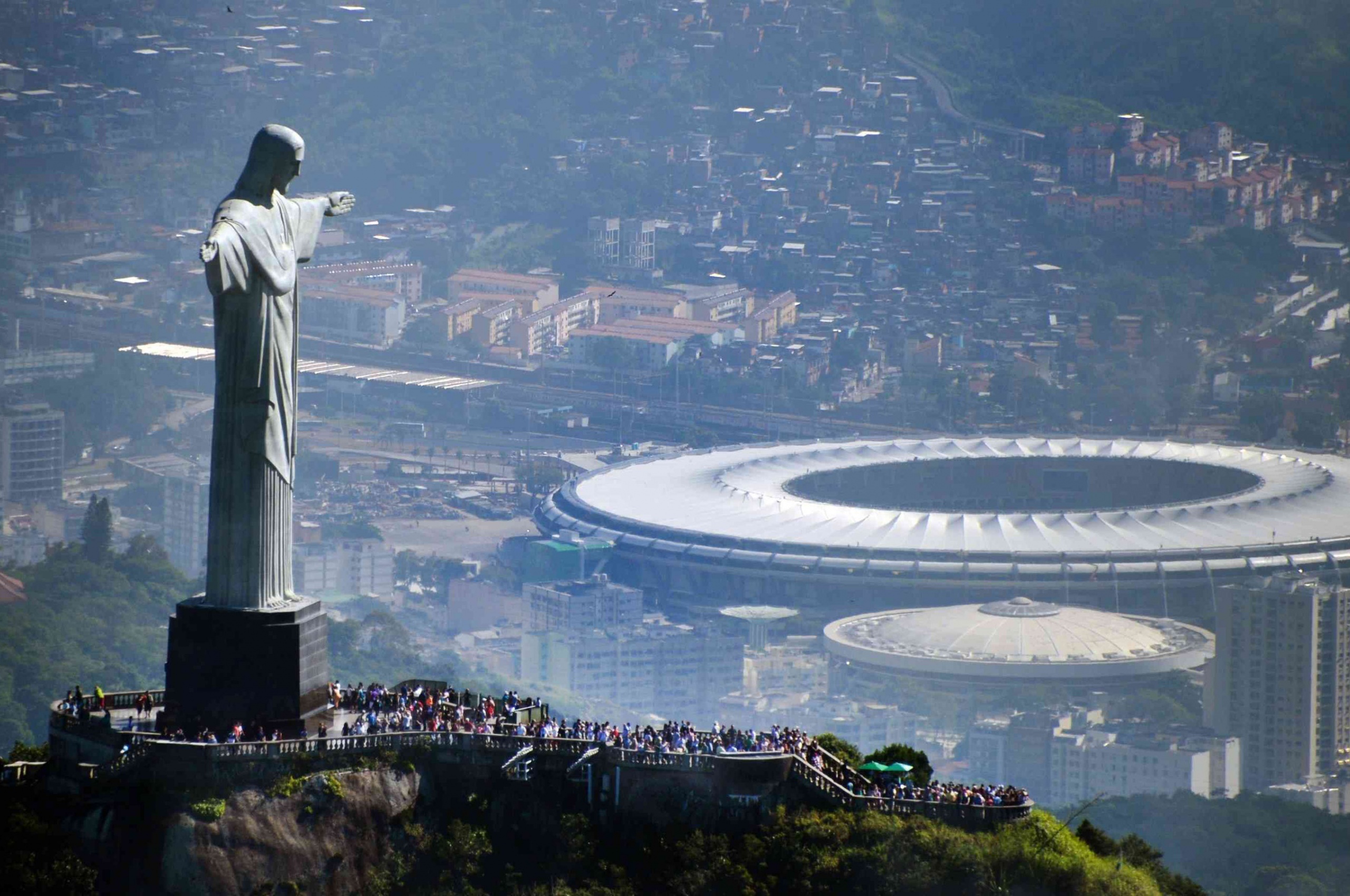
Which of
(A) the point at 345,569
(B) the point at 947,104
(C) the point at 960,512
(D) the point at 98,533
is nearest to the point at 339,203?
(D) the point at 98,533

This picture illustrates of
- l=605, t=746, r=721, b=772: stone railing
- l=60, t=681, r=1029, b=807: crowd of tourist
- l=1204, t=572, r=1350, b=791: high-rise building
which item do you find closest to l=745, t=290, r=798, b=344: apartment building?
l=1204, t=572, r=1350, b=791: high-rise building

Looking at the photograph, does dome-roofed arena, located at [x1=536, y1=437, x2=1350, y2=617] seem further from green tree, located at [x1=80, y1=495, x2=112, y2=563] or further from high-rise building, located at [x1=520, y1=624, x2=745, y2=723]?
green tree, located at [x1=80, y1=495, x2=112, y2=563]

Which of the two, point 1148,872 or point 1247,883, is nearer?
point 1148,872

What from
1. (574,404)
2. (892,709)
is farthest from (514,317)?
(892,709)

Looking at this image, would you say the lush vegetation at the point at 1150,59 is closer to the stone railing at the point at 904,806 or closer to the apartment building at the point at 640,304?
the apartment building at the point at 640,304

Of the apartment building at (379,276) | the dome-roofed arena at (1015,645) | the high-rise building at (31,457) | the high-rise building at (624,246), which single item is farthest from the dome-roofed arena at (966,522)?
the high-rise building at (624,246)

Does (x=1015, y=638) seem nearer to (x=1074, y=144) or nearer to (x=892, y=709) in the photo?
(x=892, y=709)

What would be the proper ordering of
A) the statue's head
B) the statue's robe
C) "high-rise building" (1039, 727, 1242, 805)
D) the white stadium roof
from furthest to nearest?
the white stadium roof, "high-rise building" (1039, 727, 1242, 805), the statue's head, the statue's robe
